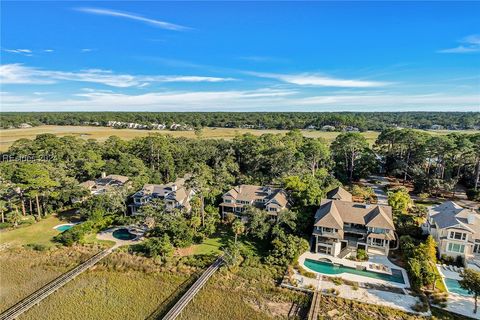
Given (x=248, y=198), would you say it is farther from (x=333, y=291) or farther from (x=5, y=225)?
(x=5, y=225)

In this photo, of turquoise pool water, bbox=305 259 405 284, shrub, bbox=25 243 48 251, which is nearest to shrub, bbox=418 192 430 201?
turquoise pool water, bbox=305 259 405 284

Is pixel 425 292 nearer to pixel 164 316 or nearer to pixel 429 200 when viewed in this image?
pixel 164 316

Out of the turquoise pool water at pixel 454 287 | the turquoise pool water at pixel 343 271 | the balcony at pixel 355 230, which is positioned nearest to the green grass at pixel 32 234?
the turquoise pool water at pixel 343 271

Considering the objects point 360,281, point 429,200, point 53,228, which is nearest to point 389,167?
point 429,200

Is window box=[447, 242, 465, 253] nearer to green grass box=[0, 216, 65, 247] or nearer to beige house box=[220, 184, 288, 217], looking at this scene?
beige house box=[220, 184, 288, 217]

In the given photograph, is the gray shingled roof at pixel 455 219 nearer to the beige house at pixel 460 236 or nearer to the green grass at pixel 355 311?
the beige house at pixel 460 236

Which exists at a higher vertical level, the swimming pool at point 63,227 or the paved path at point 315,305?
the swimming pool at point 63,227
